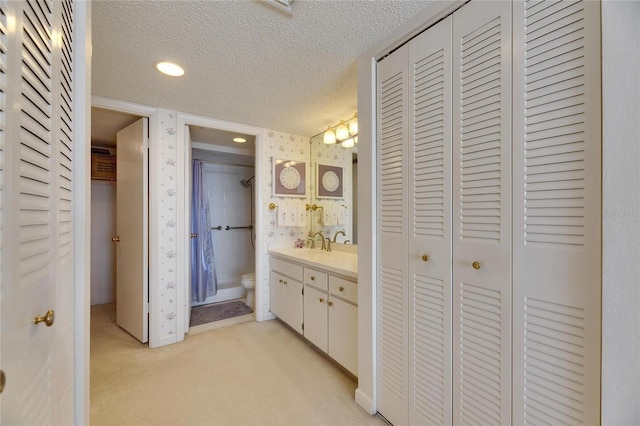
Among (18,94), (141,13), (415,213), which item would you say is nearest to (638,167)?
(415,213)

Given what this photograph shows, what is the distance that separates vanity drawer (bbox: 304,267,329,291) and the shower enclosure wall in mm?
2005

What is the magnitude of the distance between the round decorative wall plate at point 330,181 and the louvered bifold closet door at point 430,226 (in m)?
1.56

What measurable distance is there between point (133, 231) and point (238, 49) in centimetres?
204

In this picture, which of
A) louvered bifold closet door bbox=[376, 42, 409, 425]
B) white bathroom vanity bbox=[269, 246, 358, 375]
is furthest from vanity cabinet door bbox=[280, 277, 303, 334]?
louvered bifold closet door bbox=[376, 42, 409, 425]

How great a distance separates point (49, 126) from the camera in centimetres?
69

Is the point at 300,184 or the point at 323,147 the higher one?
the point at 323,147

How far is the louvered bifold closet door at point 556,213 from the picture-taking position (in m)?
0.80

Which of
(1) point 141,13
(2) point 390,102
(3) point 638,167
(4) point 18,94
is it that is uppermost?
(1) point 141,13

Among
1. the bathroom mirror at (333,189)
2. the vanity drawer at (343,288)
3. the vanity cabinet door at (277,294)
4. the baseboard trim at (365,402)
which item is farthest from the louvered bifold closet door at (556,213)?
the vanity cabinet door at (277,294)

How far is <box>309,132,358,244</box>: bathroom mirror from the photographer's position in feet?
8.49

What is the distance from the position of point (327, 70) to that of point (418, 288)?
1480 millimetres

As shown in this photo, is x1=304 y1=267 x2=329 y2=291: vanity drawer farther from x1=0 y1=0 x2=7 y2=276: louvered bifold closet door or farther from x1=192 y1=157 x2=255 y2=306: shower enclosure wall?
x1=192 y1=157 x2=255 y2=306: shower enclosure wall

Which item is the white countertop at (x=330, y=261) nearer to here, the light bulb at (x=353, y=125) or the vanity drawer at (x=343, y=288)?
the vanity drawer at (x=343, y=288)

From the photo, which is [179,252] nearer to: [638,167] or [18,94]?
[18,94]
